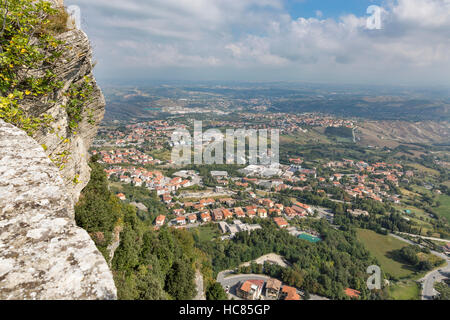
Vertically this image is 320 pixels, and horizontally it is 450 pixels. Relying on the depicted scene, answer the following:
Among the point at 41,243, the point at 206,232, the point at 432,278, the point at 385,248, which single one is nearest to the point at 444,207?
the point at 385,248

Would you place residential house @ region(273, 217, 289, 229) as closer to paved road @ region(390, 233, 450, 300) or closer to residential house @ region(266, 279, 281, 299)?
residential house @ region(266, 279, 281, 299)

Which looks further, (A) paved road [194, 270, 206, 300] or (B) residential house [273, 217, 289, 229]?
(B) residential house [273, 217, 289, 229]

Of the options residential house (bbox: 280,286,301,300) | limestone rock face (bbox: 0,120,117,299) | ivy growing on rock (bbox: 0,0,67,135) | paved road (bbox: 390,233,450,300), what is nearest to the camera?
limestone rock face (bbox: 0,120,117,299)

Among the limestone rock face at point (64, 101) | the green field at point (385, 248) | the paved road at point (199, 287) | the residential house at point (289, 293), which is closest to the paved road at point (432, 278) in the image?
the green field at point (385, 248)

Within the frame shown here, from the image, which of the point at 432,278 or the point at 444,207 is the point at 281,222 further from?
the point at 444,207

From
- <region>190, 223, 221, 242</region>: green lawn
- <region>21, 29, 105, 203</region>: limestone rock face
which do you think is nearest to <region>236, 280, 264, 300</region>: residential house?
<region>190, 223, 221, 242</region>: green lawn
